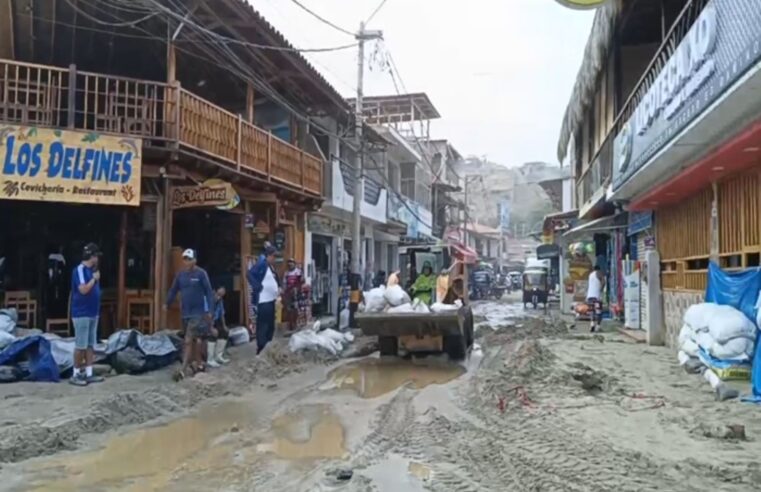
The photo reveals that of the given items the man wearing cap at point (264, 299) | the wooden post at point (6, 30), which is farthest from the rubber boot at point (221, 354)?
the wooden post at point (6, 30)

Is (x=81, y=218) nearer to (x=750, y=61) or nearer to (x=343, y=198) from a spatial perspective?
(x=343, y=198)

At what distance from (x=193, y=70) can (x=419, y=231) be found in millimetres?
21681

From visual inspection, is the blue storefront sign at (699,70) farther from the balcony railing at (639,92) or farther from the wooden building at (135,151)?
the wooden building at (135,151)

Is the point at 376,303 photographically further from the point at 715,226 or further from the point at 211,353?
the point at 715,226

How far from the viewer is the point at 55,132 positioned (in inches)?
434

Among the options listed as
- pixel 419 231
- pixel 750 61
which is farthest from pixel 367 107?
pixel 750 61

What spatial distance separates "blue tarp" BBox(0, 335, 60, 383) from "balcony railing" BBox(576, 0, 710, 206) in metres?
9.39

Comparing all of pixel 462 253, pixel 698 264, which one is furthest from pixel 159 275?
pixel 462 253

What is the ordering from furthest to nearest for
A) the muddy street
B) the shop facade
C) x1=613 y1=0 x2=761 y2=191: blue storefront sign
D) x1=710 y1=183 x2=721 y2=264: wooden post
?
x1=710 y1=183 x2=721 y2=264: wooden post, the shop facade, x1=613 y1=0 x2=761 y2=191: blue storefront sign, the muddy street

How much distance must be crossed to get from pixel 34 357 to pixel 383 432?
5.37 m

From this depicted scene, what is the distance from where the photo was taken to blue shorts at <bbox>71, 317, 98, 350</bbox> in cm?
934

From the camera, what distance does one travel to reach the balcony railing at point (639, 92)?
386 inches

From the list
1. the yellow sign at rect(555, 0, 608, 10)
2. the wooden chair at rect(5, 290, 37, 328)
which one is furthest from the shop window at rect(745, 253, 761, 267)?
the wooden chair at rect(5, 290, 37, 328)

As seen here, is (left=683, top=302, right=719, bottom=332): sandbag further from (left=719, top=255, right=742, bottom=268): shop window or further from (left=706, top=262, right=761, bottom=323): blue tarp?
(left=719, top=255, right=742, bottom=268): shop window
